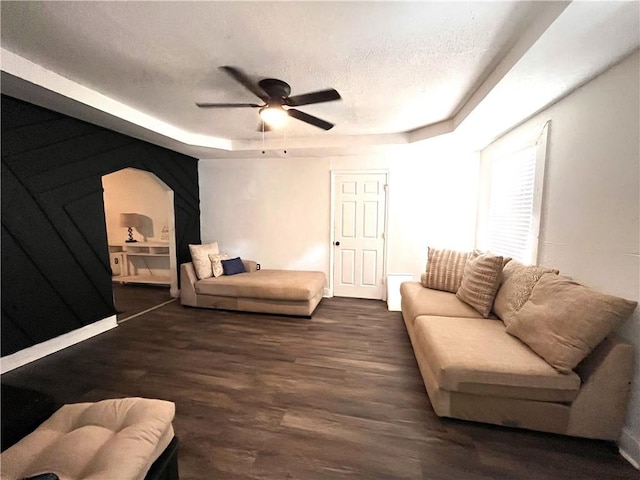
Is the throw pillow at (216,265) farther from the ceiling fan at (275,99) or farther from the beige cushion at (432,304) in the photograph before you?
the beige cushion at (432,304)

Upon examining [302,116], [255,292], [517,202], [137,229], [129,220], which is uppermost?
[302,116]

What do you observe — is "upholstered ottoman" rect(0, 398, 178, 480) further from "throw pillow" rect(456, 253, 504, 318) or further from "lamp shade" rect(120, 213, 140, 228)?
"lamp shade" rect(120, 213, 140, 228)

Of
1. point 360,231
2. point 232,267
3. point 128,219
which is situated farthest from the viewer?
point 128,219

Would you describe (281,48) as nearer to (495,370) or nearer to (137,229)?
(495,370)

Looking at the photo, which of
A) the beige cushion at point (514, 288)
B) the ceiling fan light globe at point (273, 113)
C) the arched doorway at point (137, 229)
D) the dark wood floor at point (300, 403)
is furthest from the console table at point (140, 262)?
the beige cushion at point (514, 288)

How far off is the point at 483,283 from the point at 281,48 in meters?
2.59

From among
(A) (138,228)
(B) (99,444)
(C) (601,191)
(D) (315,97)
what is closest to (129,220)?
(A) (138,228)

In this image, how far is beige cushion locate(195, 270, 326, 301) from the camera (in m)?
3.48

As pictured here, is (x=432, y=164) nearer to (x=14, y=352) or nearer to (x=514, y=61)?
(x=514, y=61)

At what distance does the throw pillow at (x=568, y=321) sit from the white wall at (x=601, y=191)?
0.22 meters

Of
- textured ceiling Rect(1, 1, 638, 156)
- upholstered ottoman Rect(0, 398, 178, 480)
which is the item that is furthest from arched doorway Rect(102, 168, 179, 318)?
upholstered ottoman Rect(0, 398, 178, 480)

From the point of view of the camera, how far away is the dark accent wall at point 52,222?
2.32m

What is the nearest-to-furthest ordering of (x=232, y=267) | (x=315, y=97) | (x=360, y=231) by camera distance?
(x=315, y=97) < (x=232, y=267) < (x=360, y=231)

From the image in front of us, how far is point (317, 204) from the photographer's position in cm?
441
